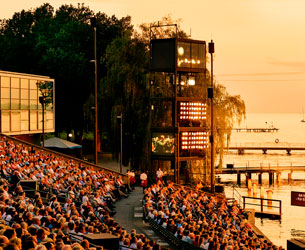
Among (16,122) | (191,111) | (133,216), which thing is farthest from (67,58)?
(133,216)

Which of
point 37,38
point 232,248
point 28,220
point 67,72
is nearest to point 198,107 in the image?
→ point 232,248

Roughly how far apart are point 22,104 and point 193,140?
2447 centimetres

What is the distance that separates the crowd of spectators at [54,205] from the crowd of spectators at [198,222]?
7.06ft

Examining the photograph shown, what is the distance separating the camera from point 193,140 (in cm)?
3366

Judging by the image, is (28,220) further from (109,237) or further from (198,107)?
(198,107)

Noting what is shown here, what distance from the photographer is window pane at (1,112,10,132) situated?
49062 mm

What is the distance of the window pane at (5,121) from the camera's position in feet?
161

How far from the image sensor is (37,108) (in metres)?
54.6

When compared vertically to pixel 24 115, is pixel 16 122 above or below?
below

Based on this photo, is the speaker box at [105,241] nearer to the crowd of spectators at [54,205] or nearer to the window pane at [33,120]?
the crowd of spectators at [54,205]

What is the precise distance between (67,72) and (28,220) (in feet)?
183

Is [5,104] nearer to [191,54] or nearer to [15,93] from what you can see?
[15,93]

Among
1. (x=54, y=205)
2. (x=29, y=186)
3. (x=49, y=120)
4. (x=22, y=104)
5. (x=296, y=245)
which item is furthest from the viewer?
(x=49, y=120)

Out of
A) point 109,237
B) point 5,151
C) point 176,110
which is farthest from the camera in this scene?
point 176,110
